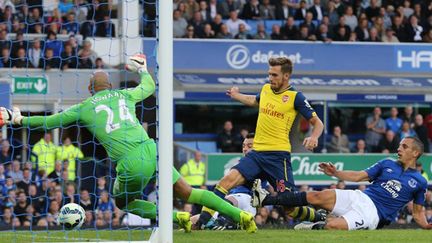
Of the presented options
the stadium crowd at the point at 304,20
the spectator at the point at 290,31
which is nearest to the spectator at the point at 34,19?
the stadium crowd at the point at 304,20

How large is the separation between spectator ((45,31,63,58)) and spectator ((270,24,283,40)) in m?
7.66

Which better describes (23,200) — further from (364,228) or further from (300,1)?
(300,1)

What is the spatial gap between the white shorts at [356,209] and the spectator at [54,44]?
28.5 ft

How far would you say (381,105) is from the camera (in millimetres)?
28750

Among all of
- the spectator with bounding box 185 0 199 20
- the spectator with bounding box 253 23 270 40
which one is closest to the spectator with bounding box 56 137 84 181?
the spectator with bounding box 185 0 199 20

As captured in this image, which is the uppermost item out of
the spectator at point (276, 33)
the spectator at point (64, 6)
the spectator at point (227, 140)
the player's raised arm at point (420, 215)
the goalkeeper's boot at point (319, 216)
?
the spectator at point (64, 6)

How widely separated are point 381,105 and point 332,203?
15308 mm

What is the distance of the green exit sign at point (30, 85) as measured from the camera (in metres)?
19.5

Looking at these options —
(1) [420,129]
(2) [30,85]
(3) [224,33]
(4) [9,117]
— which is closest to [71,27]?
(2) [30,85]

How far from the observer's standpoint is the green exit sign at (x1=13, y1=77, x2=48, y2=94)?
1947 cm

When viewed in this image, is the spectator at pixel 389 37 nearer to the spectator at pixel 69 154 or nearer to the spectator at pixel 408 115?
the spectator at pixel 408 115

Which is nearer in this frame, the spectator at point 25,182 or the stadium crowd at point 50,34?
the spectator at point 25,182

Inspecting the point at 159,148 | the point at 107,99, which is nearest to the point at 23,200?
the point at 107,99

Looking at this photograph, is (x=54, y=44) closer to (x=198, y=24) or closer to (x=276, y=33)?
(x=198, y=24)
